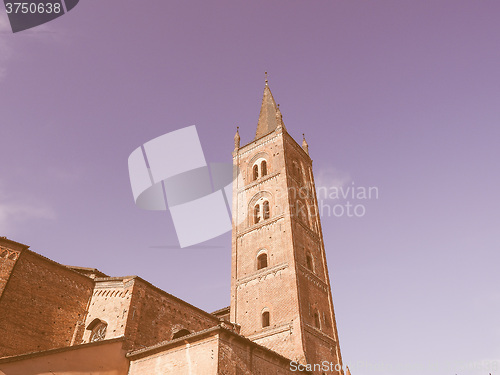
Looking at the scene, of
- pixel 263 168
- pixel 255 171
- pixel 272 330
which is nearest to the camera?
pixel 272 330

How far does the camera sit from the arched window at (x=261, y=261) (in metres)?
21.0

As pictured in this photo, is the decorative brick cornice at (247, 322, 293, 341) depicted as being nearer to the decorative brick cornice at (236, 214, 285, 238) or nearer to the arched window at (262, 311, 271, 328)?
Answer: the arched window at (262, 311, 271, 328)

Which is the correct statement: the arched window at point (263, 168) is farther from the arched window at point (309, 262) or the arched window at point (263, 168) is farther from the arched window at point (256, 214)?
→ the arched window at point (309, 262)

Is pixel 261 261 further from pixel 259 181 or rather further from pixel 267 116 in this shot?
pixel 267 116

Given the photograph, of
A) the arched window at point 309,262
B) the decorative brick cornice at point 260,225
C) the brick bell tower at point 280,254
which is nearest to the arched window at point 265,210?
the brick bell tower at point 280,254

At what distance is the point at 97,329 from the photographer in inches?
587

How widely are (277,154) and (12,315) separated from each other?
16.8m

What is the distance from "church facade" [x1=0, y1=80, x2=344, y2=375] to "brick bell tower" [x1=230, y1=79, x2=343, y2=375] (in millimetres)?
63

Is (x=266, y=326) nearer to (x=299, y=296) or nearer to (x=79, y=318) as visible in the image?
(x=299, y=296)

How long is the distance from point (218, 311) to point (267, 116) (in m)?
14.9

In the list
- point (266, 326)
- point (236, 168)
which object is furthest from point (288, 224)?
point (236, 168)

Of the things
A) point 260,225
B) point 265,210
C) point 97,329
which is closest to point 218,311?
point 260,225

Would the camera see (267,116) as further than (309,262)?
Yes

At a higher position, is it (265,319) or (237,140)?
(237,140)
